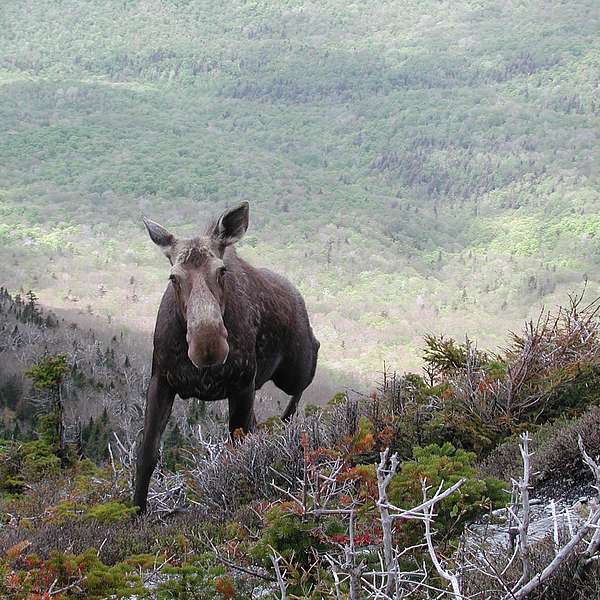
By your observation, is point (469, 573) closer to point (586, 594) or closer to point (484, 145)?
point (586, 594)

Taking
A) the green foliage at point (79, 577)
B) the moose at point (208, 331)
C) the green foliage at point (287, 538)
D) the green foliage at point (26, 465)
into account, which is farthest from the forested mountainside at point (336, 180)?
the green foliage at point (287, 538)

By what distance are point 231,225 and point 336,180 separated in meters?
142

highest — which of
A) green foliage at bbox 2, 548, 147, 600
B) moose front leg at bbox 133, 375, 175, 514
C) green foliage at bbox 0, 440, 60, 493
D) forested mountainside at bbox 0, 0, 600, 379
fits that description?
green foliage at bbox 2, 548, 147, 600

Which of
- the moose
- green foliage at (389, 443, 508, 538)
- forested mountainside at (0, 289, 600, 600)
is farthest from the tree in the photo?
green foliage at (389, 443, 508, 538)

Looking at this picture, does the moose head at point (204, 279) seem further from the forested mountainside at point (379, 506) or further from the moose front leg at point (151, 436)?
the forested mountainside at point (379, 506)

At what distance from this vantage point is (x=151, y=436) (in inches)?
270

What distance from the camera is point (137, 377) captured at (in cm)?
3712

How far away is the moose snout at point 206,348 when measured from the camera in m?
5.82

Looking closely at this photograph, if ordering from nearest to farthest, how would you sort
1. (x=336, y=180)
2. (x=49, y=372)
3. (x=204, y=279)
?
(x=204, y=279)
(x=49, y=372)
(x=336, y=180)

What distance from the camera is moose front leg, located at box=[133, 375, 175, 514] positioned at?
6.84 meters

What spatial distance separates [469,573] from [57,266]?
93.2 metres

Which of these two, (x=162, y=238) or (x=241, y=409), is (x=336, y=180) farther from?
(x=162, y=238)

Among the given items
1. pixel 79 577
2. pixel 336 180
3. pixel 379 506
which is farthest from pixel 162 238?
pixel 336 180

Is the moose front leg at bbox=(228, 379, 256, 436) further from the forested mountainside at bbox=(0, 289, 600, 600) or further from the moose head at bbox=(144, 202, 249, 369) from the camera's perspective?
the moose head at bbox=(144, 202, 249, 369)
